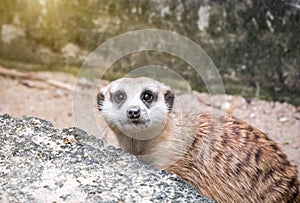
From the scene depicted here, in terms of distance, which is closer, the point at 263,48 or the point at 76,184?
the point at 76,184

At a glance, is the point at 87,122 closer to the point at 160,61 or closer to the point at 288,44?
the point at 160,61

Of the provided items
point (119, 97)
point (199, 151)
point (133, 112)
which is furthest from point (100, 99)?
point (199, 151)

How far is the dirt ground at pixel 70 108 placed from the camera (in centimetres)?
475

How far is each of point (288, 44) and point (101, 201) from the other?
258 cm

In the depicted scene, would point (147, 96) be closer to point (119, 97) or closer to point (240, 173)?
point (119, 97)

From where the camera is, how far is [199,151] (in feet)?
11.7

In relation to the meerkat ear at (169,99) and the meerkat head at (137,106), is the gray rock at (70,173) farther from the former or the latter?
the meerkat ear at (169,99)

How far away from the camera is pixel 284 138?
185 inches

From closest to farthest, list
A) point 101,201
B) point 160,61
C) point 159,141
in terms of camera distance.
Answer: point 101,201, point 159,141, point 160,61

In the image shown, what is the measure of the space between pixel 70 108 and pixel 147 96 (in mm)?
1691

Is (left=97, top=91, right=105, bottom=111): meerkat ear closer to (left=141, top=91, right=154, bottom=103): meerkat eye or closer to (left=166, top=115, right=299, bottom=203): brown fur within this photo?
(left=141, top=91, right=154, bottom=103): meerkat eye

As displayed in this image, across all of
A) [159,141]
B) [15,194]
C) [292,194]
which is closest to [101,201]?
[15,194]

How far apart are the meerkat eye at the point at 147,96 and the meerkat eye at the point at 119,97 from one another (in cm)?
10

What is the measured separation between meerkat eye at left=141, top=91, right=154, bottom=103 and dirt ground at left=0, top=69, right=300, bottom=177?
96 cm
